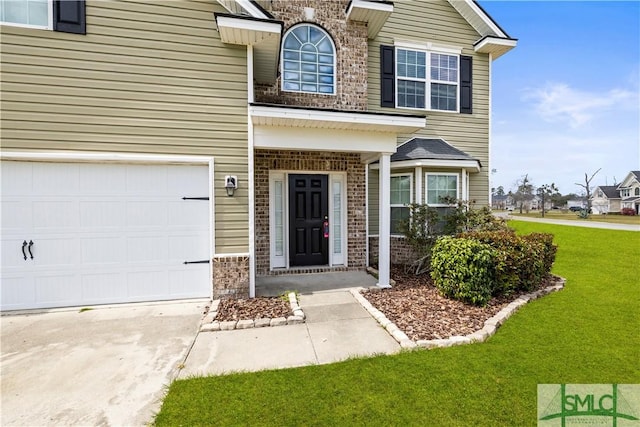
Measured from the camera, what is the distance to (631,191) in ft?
165

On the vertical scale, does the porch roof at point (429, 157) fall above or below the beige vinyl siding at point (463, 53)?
below

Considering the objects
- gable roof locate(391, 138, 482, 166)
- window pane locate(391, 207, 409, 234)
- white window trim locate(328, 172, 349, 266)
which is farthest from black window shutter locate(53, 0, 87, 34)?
window pane locate(391, 207, 409, 234)

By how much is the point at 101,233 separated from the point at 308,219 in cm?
404

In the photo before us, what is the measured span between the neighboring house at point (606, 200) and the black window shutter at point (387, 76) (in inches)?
2653

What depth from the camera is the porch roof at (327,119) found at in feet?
16.5

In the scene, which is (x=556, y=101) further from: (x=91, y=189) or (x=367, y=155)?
(x=91, y=189)

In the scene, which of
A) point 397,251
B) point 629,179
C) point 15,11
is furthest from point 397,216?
point 629,179

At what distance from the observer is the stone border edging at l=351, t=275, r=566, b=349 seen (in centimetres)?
374

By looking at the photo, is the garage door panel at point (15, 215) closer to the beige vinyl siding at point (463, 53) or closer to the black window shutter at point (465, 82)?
the beige vinyl siding at point (463, 53)

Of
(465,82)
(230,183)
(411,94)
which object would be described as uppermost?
(465,82)

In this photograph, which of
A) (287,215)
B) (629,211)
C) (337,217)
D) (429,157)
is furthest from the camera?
(629,211)

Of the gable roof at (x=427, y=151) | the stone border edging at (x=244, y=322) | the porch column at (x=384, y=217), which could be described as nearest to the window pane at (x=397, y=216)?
the gable roof at (x=427, y=151)

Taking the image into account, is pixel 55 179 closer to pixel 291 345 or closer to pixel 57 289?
pixel 57 289

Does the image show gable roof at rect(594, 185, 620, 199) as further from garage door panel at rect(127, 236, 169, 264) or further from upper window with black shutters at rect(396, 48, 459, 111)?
garage door panel at rect(127, 236, 169, 264)
